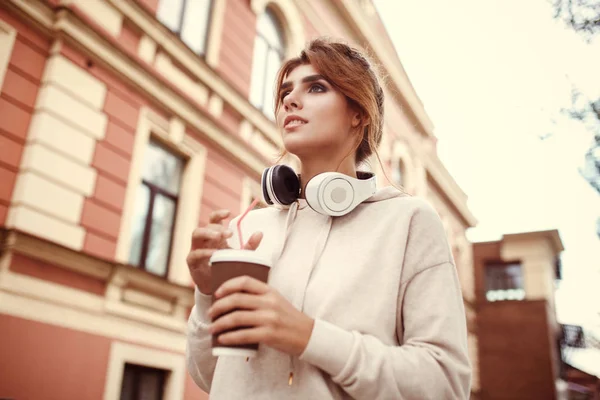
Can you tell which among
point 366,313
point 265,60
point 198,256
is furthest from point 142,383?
point 265,60

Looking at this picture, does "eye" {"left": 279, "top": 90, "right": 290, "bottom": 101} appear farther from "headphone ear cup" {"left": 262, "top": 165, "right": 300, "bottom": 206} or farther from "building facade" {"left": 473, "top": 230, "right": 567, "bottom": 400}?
"building facade" {"left": 473, "top": 230, "right": 567, "bottom": 400}

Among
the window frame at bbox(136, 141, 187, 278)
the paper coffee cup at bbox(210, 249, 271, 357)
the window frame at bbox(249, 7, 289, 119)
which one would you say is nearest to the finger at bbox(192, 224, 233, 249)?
the paper coffee cup at bbox(210, 249, 271, 357)

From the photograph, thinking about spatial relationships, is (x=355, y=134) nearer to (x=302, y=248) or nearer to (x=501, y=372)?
(x=302, y=248)

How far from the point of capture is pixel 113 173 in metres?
5.58

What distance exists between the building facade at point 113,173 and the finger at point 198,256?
2.70 meters

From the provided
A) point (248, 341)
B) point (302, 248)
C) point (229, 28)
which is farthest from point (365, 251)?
point (229, 28)

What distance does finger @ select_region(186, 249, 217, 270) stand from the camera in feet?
4.06

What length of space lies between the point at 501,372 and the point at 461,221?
577cm

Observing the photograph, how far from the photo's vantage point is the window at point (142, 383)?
18.2 ft

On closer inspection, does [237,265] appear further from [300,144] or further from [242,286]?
[300,144]

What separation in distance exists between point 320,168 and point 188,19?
644cm

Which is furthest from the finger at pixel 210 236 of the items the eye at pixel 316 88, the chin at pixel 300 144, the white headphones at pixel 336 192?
the eye at pixel 316 88

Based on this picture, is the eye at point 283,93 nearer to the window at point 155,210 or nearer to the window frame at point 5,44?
the window frame at point 5,44

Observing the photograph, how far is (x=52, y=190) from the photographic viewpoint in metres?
4.87
